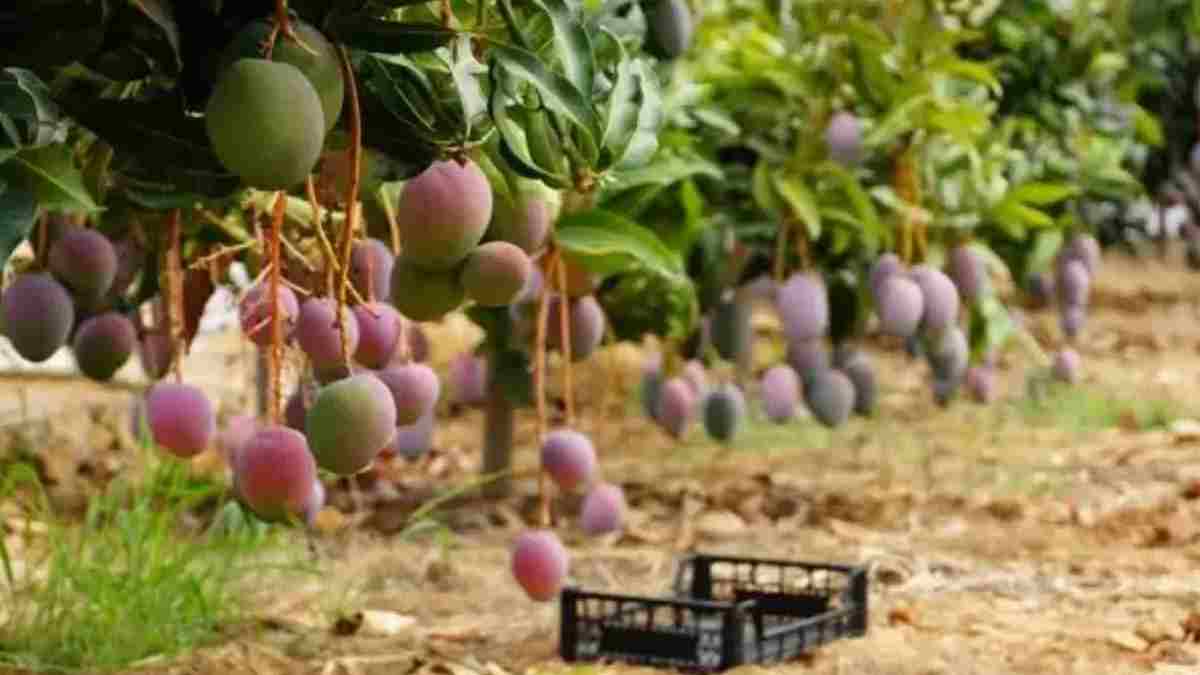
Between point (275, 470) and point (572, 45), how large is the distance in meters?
A: 0.33

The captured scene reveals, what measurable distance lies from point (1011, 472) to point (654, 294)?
111 cm

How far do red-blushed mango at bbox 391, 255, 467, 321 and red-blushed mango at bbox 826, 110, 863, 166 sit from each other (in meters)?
1.66

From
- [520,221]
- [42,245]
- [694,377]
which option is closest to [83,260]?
[42,245]

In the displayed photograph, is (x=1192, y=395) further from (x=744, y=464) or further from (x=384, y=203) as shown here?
(x=384, y=203)

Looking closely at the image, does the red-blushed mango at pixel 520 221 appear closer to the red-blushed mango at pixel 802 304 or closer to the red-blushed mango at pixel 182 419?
the red-blushed mango at pixel 182 419

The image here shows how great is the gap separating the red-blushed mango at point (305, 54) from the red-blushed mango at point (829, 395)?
2.34m

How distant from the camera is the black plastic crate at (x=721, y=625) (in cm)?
232

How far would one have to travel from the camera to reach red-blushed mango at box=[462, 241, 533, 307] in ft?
4.88

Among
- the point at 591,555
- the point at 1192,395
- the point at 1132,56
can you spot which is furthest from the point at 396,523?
the point at 1192,395

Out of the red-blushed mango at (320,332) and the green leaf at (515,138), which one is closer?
the green leaf at (515,138)

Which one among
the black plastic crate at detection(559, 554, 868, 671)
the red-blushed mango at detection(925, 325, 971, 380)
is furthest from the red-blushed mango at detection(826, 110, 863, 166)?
the black plastic crate at detection(559, 554, 868, 671)

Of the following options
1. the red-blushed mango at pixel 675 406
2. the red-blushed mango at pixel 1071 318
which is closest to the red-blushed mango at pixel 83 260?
the red-blushed mango at pixel 675 406

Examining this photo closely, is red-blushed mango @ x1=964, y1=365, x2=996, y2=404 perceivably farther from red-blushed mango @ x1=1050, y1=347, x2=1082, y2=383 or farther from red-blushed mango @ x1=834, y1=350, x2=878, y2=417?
red-blushed mango @ x1=834, y1=350, x2=878, y2=417

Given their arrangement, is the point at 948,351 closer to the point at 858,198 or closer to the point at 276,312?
the point at 858,198
